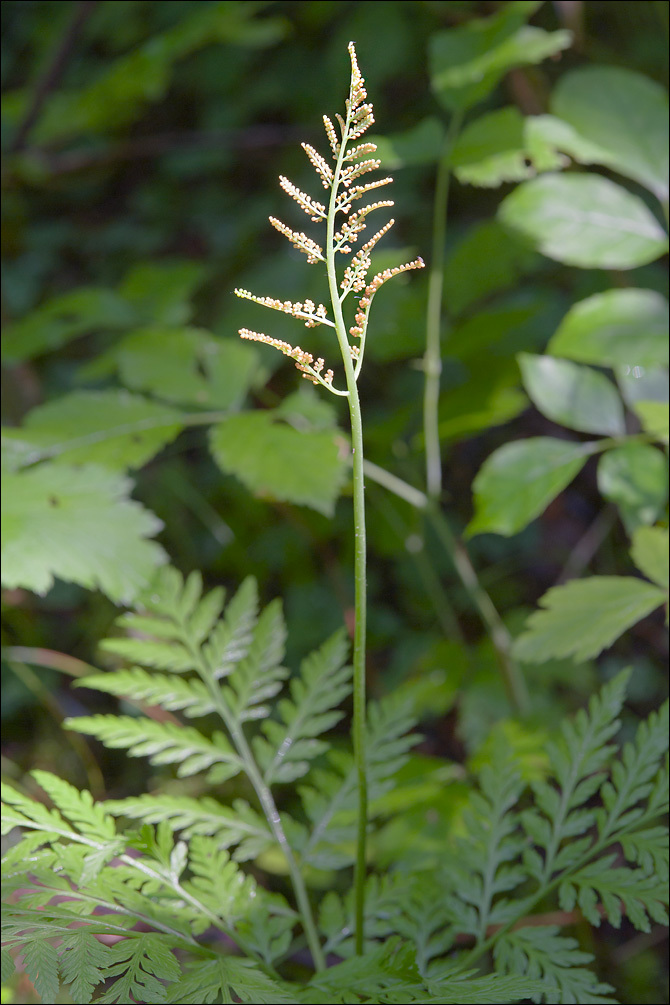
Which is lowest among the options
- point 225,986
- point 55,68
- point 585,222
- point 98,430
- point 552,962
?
point 552,962

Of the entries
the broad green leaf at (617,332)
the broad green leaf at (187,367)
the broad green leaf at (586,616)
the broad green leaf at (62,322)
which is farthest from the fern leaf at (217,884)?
the broad green leaf at (62,322)

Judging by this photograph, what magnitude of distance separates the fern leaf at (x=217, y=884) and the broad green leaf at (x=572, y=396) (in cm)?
96

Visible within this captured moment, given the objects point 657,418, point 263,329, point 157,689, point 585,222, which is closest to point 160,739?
point 157,689

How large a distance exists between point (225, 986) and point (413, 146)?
153 cm

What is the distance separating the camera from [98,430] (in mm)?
1444

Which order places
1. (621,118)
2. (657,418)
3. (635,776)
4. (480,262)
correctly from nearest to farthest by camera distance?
(635,776)
(657,418)
(621,118)
(480,262)

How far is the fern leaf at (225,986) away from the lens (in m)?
0.72

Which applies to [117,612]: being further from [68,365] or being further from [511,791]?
[511,791]

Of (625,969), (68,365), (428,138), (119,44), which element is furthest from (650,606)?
(119,44)

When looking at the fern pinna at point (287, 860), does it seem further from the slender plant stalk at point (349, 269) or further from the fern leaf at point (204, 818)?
the slender plant stalk at point (349, 269)

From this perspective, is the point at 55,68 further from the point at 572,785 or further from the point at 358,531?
the point at 572,785

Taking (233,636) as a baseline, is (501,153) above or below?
above

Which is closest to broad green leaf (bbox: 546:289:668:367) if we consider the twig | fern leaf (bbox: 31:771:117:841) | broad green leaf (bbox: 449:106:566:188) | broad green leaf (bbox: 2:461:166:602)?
broad green leaf (bbox: 449:106:566:188)

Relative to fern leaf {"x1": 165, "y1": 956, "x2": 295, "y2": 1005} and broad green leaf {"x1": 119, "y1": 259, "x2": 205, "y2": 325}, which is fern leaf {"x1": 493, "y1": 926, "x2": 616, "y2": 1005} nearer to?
fern leaf {"x1": 165, "y1": 956, "x2": 295, "y2": 1005}
